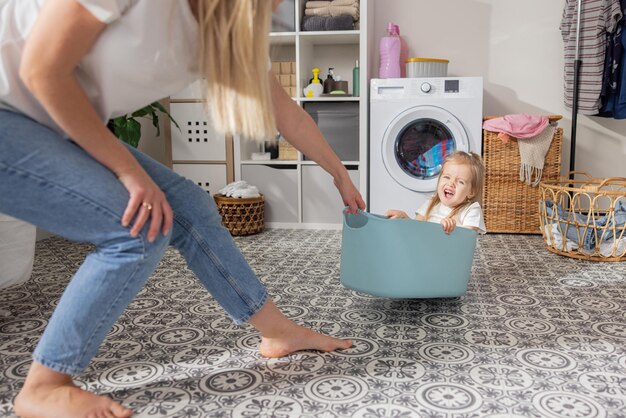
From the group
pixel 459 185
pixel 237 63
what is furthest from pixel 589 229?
pixel 237 63

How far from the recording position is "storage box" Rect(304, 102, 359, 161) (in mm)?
3021

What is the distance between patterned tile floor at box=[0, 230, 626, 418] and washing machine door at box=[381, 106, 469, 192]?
960mm

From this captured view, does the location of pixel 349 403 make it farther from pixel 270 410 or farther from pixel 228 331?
pixel 228 331

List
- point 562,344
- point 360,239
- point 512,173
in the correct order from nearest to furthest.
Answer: point 562,344, point 360,239, point 512,173

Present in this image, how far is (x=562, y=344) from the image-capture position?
133cm

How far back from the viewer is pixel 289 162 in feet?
10.0

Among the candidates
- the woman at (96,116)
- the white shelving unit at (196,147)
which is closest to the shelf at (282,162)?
the white shelving unit at (196,147)

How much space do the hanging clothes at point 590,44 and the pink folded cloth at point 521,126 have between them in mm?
355

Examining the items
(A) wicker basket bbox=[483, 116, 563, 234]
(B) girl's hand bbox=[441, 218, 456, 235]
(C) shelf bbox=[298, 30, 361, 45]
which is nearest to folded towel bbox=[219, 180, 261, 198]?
(C) shelf bbox=[298, 30, 361, 45]

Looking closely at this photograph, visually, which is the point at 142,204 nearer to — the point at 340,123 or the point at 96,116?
the point at 96,116

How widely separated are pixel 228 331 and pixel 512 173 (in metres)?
1.93

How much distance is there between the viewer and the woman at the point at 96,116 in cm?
79

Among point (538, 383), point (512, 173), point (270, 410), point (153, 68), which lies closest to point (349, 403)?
point (270, 410)

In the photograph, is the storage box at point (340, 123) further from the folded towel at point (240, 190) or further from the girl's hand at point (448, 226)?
the girl's hand at point (448, 226)
